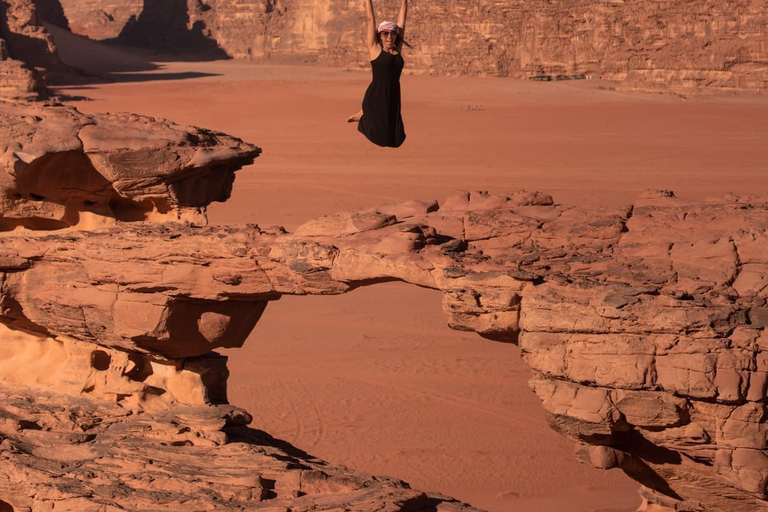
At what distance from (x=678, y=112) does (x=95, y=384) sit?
30734mm

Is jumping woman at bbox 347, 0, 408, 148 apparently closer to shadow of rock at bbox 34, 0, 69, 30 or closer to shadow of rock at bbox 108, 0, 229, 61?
shadow of rock at bbox 34, 0, 69, 30

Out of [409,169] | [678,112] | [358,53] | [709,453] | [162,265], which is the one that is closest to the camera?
[709,453]

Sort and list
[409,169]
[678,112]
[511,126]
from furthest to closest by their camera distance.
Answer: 1. [678,112]
2. [511,126]
3. [409,169]

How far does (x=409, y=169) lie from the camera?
28578mm

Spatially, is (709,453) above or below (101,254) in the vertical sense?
below

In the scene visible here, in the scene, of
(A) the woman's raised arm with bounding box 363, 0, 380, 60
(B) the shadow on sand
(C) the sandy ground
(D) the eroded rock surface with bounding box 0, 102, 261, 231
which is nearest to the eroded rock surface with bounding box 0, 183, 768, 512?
(D) the eroded rock surface with bounding box 0, 102, 261, 231

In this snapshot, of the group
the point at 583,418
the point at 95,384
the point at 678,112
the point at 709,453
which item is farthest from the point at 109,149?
the point at 678,112

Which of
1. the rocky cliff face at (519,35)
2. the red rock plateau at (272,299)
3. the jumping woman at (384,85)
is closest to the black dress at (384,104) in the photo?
the jumping woman at (384,85)

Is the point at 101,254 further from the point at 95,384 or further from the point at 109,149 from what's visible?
the point at 95,384

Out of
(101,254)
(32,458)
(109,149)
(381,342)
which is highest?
(109,149)

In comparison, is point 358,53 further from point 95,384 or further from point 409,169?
point 95,384

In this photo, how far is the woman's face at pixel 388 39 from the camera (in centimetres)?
823

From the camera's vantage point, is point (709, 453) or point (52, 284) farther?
point (52, 284)

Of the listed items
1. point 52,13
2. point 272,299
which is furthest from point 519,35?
point 272,299
